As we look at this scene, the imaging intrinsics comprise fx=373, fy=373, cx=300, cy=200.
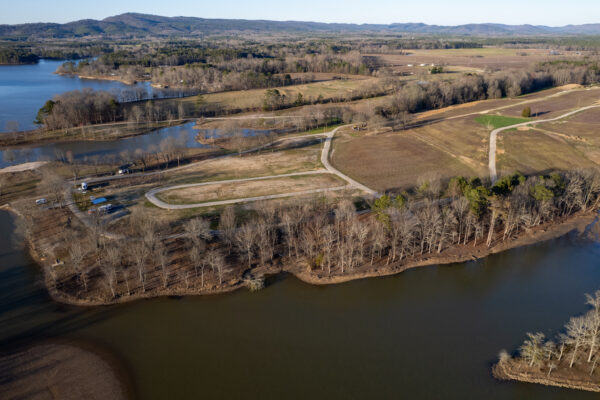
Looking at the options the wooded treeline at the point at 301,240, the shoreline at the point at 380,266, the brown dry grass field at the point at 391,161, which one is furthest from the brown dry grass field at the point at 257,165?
the shoreline at the point at 380,266

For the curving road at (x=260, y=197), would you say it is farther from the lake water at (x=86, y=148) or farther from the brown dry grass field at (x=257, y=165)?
the lake water at (x=86, y=148)

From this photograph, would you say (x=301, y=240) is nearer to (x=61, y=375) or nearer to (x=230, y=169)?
(x=61, y=375)

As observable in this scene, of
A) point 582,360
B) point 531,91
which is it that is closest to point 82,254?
point 582,360

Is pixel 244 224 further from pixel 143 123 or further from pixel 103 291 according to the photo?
pixel 143 123

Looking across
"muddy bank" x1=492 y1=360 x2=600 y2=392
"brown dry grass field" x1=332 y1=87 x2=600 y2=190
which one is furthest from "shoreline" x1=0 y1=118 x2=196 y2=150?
"muddy bank" x1=492 y1=360 x2=600 y2=392

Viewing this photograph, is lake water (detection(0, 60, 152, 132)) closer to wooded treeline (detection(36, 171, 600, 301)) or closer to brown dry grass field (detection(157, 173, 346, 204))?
brown dry grass field (detection(157, 173, 346, 204))

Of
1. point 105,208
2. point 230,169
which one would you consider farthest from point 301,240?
point 230,169

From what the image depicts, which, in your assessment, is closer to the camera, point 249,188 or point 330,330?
point 330,330
